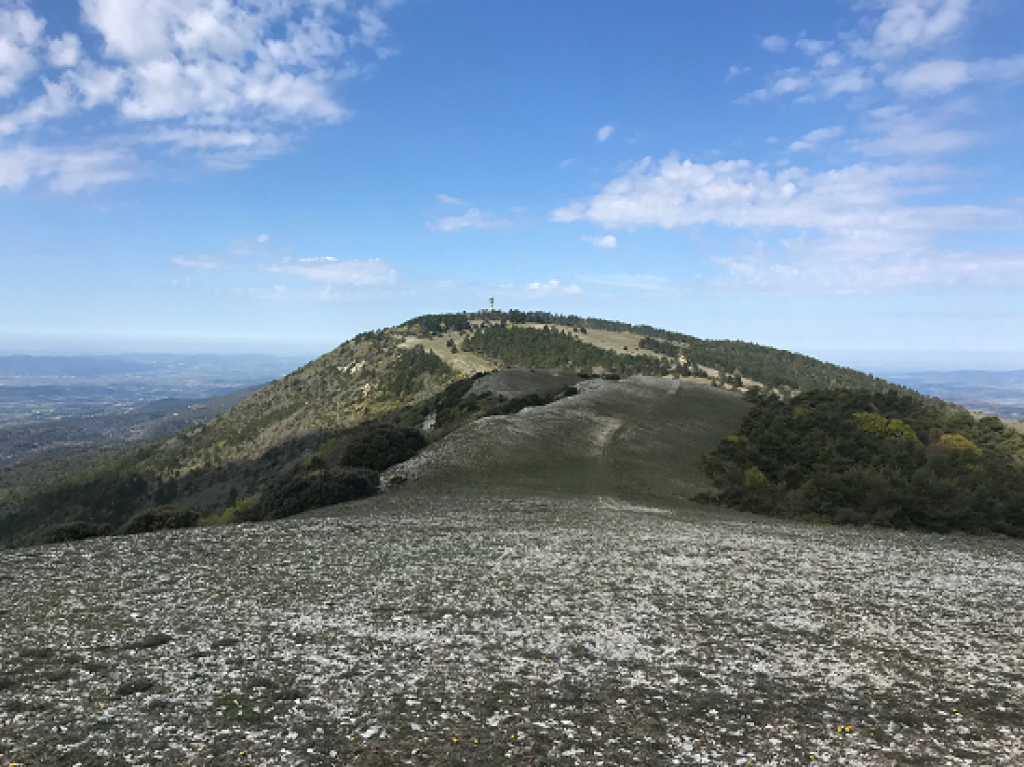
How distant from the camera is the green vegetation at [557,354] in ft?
465

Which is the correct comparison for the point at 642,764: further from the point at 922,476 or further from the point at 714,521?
the point at 922,476

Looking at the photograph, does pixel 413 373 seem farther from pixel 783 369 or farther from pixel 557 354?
pixel 783 369

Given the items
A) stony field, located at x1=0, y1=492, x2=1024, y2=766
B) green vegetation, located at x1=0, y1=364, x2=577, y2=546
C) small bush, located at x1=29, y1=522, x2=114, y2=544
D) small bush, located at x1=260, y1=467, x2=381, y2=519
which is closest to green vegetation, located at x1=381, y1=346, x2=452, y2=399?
green vegetation, located at x1=0, y1=364, x2=577, y2=546

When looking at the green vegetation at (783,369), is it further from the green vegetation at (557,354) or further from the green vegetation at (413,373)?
the green vegetation at (413,373)

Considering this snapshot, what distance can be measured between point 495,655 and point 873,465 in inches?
1661

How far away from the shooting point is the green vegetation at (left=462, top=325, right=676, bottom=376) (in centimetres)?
14184

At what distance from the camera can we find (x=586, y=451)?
159 ft

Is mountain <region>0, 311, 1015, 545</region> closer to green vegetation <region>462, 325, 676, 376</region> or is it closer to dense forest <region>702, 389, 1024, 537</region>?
green vegetation <region>462, 325, 676, 376</region>

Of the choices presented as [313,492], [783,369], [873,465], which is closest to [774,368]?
[783,369]

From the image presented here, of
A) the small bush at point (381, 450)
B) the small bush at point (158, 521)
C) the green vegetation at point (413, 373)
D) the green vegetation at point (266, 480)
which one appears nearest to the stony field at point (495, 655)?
the small bush at point (158, 521)

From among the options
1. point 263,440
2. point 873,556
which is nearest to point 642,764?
point 873,556

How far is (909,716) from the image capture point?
10109 millimetres

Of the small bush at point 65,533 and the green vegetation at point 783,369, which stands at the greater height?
the green vegetation at point 783,369

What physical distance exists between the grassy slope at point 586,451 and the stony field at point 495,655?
1515 cm
